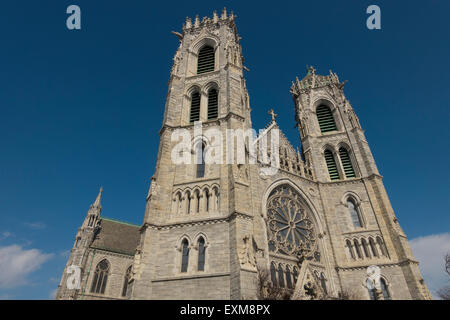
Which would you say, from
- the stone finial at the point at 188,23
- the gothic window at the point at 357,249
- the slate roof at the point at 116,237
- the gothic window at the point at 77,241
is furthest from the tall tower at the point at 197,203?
the slate roof at the point at 116,237

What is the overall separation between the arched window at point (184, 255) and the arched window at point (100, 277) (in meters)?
17.3

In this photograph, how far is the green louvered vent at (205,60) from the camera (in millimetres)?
25438

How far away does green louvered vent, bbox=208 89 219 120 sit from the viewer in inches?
847

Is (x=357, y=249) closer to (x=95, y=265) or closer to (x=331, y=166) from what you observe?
(x=331, y=166)

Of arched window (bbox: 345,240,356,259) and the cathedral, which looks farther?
arched window (bbox: 345,240,356,259)

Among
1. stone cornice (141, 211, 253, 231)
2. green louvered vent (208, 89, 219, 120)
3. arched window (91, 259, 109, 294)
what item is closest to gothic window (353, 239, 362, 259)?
stone cornice (141, 211, 253, 231)

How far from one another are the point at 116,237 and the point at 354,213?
83.8 ft

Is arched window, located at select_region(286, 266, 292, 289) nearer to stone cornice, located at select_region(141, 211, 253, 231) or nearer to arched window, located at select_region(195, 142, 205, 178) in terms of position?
stone cornice, located at select_region(141, 211, 253, 231)

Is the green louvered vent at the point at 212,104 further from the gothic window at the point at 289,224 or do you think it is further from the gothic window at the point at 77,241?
the gothic window at the point at 77,241

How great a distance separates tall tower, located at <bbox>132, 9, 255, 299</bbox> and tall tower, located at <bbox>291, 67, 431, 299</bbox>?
9.03m

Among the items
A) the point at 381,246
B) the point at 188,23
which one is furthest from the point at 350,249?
the point at 188,23
